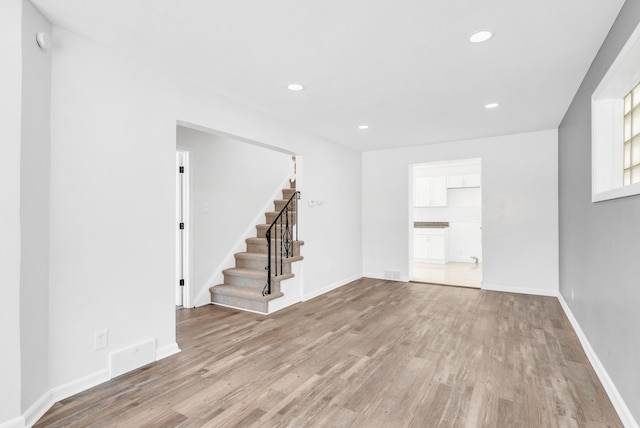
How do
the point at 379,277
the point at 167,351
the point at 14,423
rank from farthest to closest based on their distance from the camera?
the point at 379,277, the point at 167,351, the point at 14,423

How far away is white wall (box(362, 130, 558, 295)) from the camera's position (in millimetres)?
4938

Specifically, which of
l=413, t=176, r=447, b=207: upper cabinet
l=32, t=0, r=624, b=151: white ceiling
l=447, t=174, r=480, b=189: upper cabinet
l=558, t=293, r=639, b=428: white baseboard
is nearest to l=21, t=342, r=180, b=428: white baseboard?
l=32, t=0, r=624, b=151: white ceiling

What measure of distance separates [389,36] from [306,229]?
2981 mm

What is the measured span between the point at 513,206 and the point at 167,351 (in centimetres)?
513

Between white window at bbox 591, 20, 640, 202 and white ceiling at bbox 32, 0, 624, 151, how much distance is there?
0.34m

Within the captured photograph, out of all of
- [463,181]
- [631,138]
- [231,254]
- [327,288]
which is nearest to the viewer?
[631,138]

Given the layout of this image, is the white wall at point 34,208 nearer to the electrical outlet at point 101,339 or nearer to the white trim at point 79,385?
the white trim at point 79,385

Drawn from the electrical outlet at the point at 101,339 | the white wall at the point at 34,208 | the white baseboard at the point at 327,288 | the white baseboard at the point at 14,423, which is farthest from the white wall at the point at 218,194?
the white baseboard at the point at 14,423

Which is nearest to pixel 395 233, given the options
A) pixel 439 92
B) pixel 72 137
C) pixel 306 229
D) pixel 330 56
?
pixel 306 229

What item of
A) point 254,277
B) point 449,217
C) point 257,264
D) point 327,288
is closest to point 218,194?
point 257,264

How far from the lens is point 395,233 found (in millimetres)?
6180

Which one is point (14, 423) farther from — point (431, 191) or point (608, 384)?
point (431, 191)

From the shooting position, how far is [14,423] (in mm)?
1811

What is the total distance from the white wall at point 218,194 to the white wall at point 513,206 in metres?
2.71
